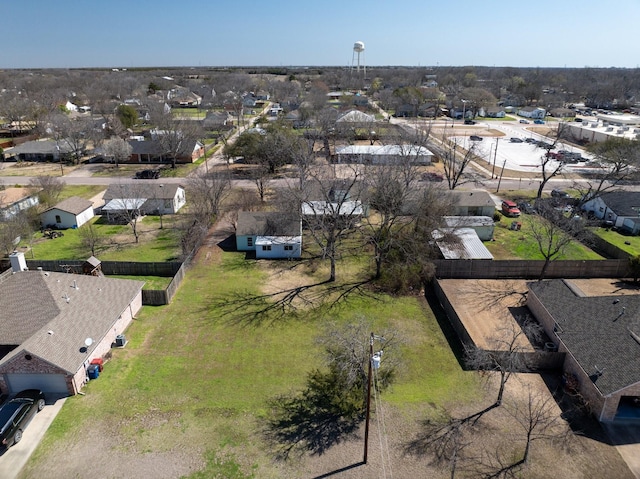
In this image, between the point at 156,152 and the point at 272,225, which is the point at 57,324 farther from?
the point at 156,152

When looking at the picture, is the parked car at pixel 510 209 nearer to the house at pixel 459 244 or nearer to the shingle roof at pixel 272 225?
the house at pixel 459 244

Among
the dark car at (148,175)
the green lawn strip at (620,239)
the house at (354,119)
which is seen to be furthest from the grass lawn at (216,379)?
the house at (354,119)

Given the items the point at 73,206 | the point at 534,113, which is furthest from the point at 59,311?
the point at 534,113

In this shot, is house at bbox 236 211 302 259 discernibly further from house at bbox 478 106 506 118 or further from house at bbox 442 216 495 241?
house at bbox 478 106 506 118

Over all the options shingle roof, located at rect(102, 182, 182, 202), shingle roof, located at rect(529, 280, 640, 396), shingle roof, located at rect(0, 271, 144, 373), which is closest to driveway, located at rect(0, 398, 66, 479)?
shingle roof, located at rect(0, 271, 144, 373)

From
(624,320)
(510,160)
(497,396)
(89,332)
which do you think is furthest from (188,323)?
(510,160)
